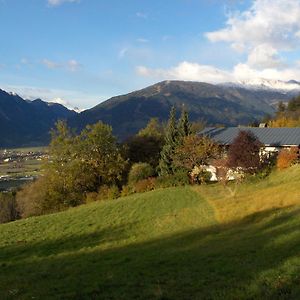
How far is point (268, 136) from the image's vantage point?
70.9 meters

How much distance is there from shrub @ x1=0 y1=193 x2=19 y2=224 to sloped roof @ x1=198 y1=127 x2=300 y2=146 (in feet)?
147

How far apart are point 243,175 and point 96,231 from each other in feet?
89.0

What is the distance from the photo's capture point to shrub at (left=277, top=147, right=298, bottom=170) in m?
57.9

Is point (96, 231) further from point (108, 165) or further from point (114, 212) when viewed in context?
point (108, 165)

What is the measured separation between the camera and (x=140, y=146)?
7850 centimetres

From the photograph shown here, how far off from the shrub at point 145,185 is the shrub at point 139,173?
339 cm

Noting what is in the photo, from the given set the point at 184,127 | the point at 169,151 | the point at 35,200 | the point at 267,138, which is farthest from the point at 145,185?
the point at 267,138

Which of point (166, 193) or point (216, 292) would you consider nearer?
point (216, 292)

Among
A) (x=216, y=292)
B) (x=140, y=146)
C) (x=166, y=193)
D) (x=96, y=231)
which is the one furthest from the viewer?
(x=140, y=146)

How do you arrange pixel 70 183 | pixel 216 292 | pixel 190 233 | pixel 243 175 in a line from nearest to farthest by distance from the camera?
pixel 216 292, pixel 190 233, pixel 243 175, pixel 70 183

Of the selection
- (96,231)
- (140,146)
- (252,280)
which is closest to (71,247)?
(96,231)

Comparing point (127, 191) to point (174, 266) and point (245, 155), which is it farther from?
point (174, 266)

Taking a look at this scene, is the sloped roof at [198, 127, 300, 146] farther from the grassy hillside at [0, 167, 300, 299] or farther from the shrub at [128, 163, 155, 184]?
the grassy hillside at [0, 167, 300, 299]

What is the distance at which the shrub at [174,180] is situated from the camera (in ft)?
192
